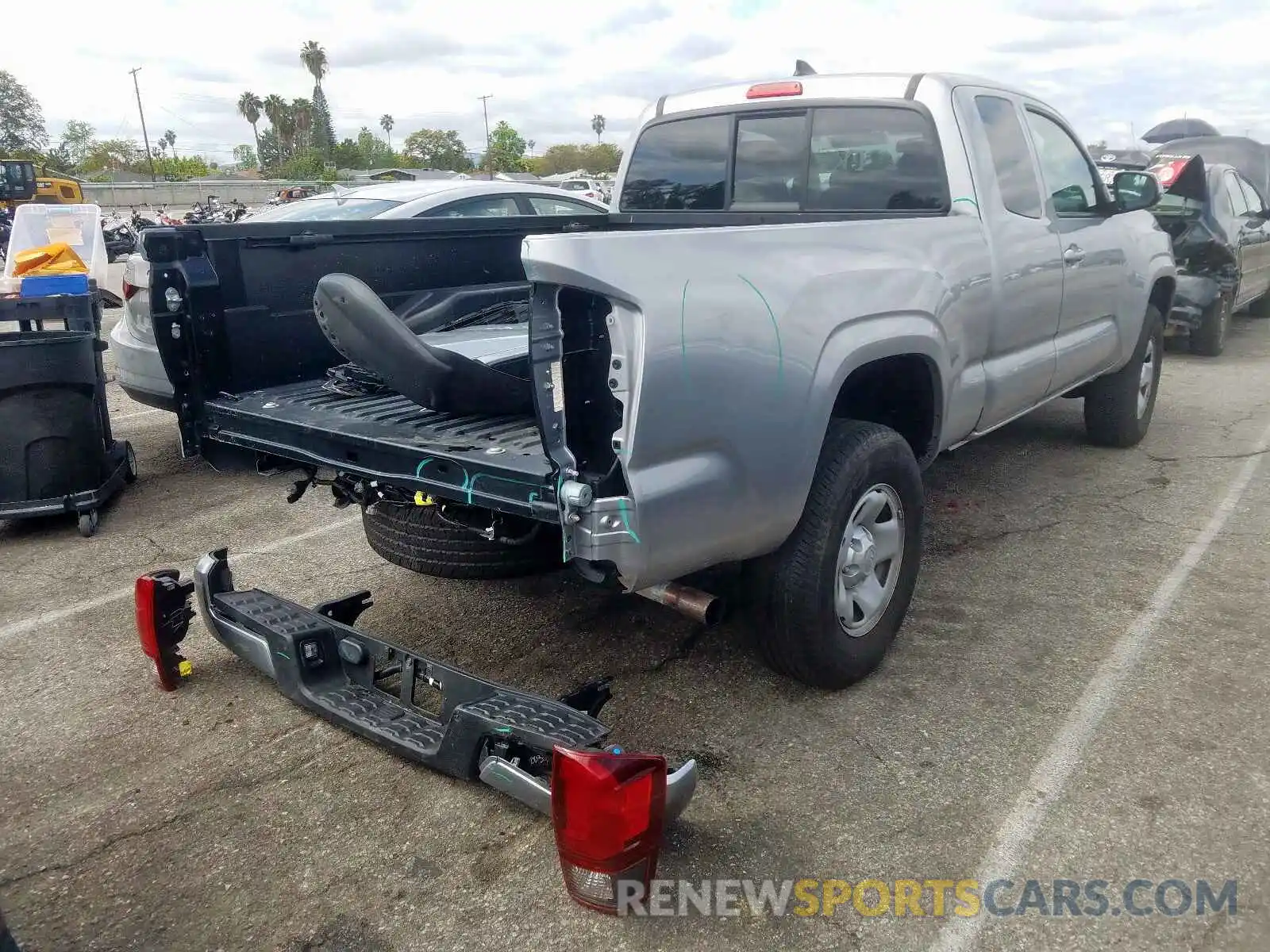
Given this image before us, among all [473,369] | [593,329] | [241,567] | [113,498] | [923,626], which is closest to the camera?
[593,329]

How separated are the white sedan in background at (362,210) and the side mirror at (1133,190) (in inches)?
122

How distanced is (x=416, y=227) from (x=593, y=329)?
1916 millimetres

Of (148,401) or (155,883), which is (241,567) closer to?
(148,401)

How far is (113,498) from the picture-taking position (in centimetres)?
573

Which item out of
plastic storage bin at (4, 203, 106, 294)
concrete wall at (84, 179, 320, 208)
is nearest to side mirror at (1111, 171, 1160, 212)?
plastic storage bin at (4, 203, 106, 294)

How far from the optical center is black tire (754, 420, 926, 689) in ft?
9.73

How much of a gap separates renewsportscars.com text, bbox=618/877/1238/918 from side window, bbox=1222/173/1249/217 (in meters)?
9.68

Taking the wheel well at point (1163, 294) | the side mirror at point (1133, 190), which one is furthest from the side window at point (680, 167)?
the wheel well at point (1163, 294)

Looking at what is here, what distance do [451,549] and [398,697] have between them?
66 centimetres

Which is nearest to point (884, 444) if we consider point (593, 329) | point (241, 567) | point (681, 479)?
point (681, 479)

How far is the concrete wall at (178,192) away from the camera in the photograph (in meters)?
45.3

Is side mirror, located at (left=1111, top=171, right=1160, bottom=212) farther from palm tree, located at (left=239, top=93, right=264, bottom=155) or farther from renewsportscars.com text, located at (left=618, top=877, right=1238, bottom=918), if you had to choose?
palm tree, located at (left=239, top=93, right=264, bottom=155)

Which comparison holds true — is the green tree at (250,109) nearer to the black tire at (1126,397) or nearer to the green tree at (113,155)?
the green tree at (113,155)

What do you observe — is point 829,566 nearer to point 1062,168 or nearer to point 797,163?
point 797,163
